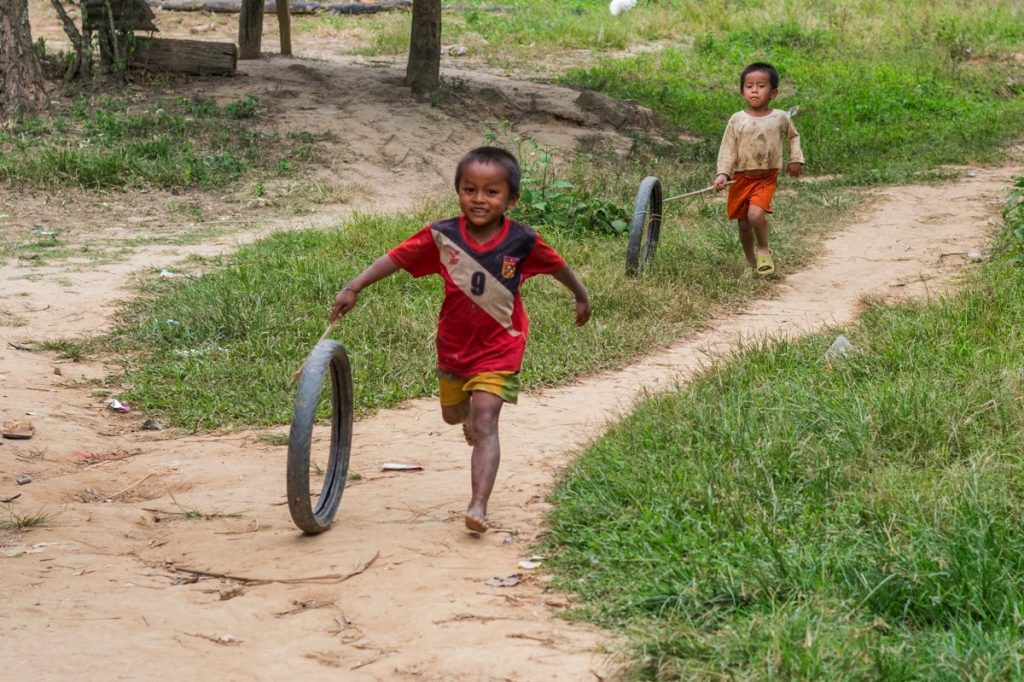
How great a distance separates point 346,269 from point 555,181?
2.39 metres

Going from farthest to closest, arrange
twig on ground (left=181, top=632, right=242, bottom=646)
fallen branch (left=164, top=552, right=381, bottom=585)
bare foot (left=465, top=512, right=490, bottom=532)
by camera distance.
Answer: bare foot (left=465, top=512, right=490, bottom=532)
fallen branch (left=164, top=552, right=381, bottom=585)
twig on ground (left=181, top=632, right=242, bottom=646)

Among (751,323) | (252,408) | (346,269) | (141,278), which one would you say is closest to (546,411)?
(252,408)

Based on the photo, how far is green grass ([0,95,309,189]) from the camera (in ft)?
35.3

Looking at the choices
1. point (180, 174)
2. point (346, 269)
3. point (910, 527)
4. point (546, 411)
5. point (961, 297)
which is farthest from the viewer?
point (180, 174)

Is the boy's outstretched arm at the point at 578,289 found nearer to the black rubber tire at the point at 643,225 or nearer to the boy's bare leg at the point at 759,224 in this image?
the black rubber tire at the point at 643,225

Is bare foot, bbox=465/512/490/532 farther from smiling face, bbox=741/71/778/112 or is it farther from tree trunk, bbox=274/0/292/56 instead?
tree trunk, bbox=274/0/292/56

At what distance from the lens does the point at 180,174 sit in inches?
432

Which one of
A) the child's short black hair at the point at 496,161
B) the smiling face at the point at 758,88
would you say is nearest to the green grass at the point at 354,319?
the smiling face at the point at 758,88

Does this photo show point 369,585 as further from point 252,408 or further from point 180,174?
point 180,174

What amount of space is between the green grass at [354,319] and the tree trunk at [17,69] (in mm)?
4546

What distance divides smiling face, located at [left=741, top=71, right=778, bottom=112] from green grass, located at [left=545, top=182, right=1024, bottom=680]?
9.89 feet

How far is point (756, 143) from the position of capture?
830cm

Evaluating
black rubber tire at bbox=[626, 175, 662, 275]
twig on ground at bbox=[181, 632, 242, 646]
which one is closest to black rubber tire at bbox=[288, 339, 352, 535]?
twig on ground at bbox=[181, 632, 242, 646]

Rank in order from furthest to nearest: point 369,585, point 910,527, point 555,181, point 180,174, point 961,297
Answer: point 180,174 → point 555,181 → point 961,297 → point 369,585 → point 910,527
